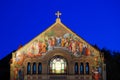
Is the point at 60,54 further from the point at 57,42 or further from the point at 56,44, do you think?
the point at 57,42

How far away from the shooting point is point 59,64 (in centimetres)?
4459

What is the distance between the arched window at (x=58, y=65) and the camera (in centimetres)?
4450

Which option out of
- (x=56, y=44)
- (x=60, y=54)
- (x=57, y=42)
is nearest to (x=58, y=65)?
(x=60, y=54)

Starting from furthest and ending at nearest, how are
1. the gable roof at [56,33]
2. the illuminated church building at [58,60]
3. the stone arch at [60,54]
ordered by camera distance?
the gable roof at [56,33]
the stone arch at [60,54]
the illuminated church building at [58,60]

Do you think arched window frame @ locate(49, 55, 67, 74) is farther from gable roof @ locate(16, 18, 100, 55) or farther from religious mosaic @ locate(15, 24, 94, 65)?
gable roof @ locate(16, 18, 100, 55)

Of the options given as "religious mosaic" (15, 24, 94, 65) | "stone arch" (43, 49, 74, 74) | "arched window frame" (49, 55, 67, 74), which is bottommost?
"arched window frame" (49, 55, 67, 74)

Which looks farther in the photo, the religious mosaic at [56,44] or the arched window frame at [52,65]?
the religious mosaic at [56,44]

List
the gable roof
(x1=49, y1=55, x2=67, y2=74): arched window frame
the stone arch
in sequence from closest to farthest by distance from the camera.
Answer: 1. the stone arch
2. (x1=49, y1=55, x2=67, y2=74): arched window frame
3. the gable roof

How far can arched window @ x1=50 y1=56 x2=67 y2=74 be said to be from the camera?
44500 mm

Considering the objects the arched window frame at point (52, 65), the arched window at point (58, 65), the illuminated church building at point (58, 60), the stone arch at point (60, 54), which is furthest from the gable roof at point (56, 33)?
the arched window at point (58, 65)

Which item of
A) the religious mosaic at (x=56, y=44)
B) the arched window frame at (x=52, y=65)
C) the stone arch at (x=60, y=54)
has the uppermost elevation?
the religious mosaic at (x=56, y=44)

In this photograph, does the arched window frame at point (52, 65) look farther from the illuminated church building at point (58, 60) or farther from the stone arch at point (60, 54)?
the stone arch at point (60, 54)

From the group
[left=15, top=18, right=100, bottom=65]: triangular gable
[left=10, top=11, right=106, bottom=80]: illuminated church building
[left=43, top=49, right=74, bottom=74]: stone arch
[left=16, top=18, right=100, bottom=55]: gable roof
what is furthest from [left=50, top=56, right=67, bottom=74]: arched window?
[left=16, top=18, right=100, bottom=55]: gable roof

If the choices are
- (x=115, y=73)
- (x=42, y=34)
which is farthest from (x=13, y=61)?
(x=115, y=73)
